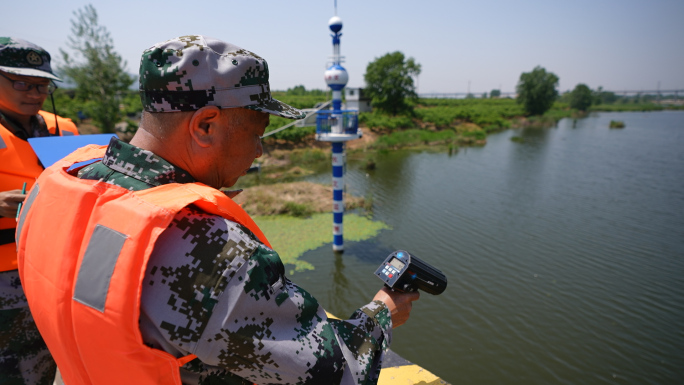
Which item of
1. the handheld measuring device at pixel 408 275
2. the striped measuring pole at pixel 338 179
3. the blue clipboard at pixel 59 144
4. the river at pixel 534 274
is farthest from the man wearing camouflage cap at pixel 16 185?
the striped measuring pole at pixel 338 179

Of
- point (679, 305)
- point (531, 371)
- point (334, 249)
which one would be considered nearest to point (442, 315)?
point (531, 371)

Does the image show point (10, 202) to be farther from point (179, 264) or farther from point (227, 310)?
point (227, 310)

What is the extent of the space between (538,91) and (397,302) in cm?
5359

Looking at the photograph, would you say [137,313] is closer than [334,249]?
Yes

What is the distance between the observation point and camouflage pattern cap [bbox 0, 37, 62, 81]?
2.09m

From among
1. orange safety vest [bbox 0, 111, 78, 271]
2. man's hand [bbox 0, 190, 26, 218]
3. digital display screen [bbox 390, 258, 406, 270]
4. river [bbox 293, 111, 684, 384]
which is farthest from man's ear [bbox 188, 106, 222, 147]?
river [bbox 293, 111, 684, 384]

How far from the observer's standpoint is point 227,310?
0.81 metres

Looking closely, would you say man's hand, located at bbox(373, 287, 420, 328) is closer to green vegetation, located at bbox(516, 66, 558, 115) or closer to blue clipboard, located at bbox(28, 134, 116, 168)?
blue clipboard, located at bbox(28, 134, 116, 168)

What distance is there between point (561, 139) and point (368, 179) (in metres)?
20.1

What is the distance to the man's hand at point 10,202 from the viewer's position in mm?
1754

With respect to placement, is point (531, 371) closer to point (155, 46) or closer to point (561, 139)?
point (155, 46)

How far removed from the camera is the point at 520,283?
6.87 meters

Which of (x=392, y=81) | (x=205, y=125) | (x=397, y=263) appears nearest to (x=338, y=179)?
(x=397, y=263)

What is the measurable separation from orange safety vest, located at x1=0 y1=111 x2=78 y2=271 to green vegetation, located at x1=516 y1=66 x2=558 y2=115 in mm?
53490
